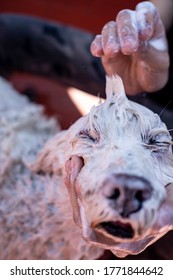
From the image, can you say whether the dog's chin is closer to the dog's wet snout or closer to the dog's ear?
the dog's wet snout

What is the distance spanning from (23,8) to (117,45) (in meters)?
0.68

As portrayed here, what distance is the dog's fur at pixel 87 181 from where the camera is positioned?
415mm

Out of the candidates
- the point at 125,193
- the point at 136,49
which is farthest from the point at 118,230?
the point at 136,49

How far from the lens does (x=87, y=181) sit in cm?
45

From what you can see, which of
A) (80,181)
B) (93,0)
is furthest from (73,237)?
(93,0)

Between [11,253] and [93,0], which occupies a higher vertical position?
[93,0]

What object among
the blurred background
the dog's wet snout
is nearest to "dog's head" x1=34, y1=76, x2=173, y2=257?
the dog's wet snout

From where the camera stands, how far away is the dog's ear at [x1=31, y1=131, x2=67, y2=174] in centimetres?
65

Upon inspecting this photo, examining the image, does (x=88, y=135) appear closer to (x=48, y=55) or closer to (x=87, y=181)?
(x=87, y=181)

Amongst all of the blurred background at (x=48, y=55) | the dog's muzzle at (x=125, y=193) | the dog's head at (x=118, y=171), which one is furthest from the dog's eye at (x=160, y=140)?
the blurred background at (x=48, y=55)

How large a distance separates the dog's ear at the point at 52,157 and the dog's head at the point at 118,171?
0.18 ft
